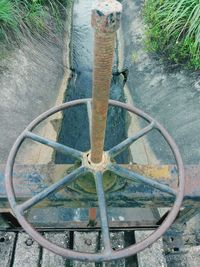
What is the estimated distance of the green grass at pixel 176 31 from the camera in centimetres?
391

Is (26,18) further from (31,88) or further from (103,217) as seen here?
(103,217)

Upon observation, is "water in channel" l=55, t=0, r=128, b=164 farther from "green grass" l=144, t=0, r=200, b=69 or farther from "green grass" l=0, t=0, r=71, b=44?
"green grass" l=144, t=0, r=200, b=69

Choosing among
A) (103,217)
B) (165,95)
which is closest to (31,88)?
(165,95)

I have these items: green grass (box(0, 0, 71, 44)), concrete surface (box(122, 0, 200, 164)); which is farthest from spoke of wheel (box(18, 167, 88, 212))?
green grass (box(0, 0, 71, 44))

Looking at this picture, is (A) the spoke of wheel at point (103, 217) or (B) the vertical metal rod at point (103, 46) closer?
(B) the vertical metal rod at point (103, 46)

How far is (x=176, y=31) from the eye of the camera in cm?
407

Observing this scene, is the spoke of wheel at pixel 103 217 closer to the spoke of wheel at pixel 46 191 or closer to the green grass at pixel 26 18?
the spoke of wheel at pixel 46 191

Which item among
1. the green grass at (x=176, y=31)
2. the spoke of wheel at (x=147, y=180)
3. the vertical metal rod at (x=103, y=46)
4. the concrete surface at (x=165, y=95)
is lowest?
the spoke of wheel at (x=147, y=180)

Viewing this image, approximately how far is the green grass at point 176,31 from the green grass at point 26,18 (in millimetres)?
1173

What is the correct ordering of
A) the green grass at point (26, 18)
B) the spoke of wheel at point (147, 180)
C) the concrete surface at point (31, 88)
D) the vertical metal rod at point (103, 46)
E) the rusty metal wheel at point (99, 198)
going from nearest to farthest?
the vertical metal rod at point (103, 46)
the rusty metal wheel at point (99, 198)
the spoke of wheel at point (147, 180)
the concrete surface at point (31, 88)
the green grass at point (26, 18)

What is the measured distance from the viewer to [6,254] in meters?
2.42

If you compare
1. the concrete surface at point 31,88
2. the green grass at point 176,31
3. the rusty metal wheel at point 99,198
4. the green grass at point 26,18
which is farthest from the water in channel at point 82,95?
the rusty metal wheel at point 99,198

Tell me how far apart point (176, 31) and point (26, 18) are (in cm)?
167

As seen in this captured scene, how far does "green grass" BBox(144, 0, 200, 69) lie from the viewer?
391 cm
